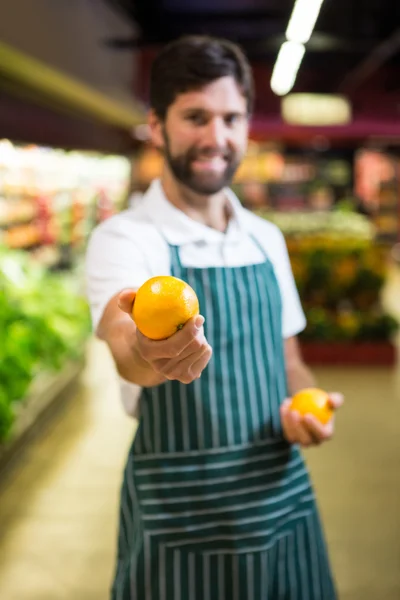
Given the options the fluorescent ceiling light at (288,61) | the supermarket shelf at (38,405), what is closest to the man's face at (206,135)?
the supermarket shelf at (38,405)

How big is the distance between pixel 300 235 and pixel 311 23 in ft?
9.94

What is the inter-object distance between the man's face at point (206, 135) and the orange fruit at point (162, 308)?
19.5 inches

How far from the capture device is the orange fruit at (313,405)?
5.27 ft

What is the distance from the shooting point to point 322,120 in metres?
13.4

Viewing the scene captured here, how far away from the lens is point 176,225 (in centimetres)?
160

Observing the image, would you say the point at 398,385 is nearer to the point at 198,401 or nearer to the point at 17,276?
the point at 17,276

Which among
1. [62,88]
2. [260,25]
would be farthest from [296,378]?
[260,25]

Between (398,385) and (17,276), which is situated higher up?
(17,276)

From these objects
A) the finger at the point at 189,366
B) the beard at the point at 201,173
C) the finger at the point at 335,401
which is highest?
the beard at the point at 201,173

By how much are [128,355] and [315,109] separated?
12488 millimetres

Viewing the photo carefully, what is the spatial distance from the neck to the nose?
0.43 ft

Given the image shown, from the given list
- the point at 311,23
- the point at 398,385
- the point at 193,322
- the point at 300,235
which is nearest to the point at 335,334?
the point at 398,385

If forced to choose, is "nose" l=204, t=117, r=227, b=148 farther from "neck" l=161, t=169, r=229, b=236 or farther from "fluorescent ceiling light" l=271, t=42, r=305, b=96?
"fluorescent ceiling light" l=271, t=42, r=305, b=96

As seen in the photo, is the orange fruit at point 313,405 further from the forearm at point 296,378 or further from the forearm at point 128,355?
the forearm at point 128,355
